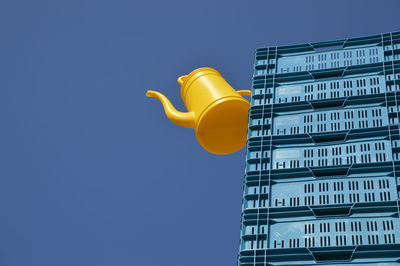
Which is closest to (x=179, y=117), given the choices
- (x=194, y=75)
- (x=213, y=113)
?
(x=213, y=113)

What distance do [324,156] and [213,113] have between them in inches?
80.3

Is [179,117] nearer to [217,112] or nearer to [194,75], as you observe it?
[217,112]

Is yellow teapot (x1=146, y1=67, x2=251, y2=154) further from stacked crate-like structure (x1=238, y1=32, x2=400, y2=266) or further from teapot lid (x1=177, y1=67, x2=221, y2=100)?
stacked crate-like structure (x1=238, y1=32, x2=400, y2=266)

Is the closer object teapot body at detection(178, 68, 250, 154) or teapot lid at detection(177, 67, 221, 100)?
teapot body at detection(178, 68, 250, 154)

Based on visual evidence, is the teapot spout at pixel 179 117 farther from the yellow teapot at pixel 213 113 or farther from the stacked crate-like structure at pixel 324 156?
the stacked crate-like structure at pixel 324 156

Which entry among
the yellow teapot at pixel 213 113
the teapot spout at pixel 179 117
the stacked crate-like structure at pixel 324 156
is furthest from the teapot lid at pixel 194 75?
the stacked crate-like structure at pixel 324 156

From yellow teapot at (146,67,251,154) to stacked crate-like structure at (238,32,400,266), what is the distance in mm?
585

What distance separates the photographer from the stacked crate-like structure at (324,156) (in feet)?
24.9

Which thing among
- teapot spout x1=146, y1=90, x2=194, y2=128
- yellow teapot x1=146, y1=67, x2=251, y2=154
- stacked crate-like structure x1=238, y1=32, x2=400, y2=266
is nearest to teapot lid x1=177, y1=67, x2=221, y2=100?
yellow teapot x1=146, y1=67, x2=251, y2=154

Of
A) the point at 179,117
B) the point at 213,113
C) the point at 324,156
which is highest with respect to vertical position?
the point at 179,117

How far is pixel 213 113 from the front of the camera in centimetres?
1001

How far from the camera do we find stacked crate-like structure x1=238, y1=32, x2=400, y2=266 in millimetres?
7590

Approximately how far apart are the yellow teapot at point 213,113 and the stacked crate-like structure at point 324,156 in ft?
1.92

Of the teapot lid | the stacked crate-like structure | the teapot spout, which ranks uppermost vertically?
the teapot lid
